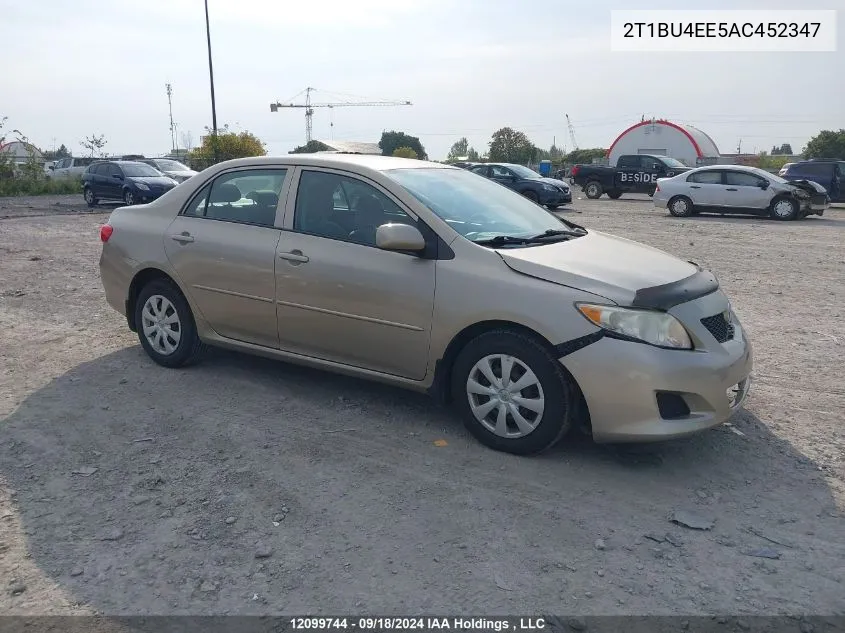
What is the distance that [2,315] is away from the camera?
7672 millimetres

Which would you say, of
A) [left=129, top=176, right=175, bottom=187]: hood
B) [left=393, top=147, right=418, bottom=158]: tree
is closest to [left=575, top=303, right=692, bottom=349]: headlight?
[left=393, top=147, right=418, bottom=158]: tree

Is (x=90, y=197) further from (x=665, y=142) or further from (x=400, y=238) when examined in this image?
(x=665, y=142)

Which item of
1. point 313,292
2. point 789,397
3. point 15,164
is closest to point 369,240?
point 313,292

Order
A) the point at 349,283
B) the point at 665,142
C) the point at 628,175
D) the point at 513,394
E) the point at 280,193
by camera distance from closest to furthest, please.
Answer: the point at 513,394 < the point at 349,283 < the point at 280,193 < the point at 628,175 < the point at 665,142

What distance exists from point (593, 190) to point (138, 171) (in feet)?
56.2

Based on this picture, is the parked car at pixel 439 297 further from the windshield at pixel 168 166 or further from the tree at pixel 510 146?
the tree at pixel 510 146

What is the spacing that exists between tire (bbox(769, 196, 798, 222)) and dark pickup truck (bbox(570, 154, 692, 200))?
8197 millimetres

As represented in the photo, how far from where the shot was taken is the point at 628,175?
93.9ft

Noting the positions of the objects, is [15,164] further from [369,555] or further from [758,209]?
[369,555]

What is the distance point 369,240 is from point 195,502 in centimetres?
192

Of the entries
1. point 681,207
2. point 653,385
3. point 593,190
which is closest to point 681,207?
point 681,207

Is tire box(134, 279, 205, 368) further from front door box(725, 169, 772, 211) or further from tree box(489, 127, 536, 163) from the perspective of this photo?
tree box(489, 127, 536, 163)

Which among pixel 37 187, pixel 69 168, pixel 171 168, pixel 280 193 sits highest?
pixel 69 168

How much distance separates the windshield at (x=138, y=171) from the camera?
22.6 metres
